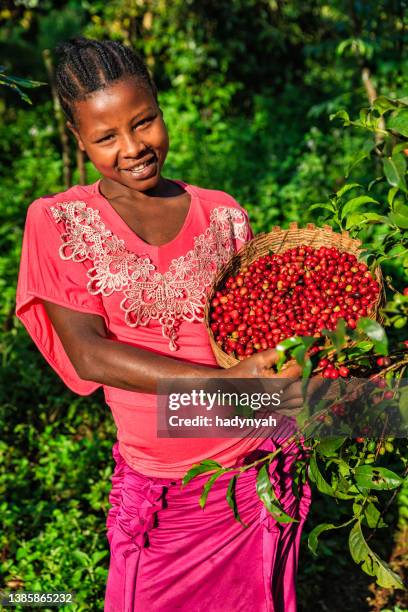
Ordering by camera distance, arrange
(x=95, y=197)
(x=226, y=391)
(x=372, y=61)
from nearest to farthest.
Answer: (x=226, y=391)
(x=95, y=197)
(x=372, y=61)

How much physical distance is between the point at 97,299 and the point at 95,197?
0.32m

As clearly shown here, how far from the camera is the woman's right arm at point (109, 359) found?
1.75 meters

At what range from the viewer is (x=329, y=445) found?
58.1 inches

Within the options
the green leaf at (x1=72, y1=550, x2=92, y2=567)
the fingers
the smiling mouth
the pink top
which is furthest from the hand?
the green leaf at (x1=72, y1=550, x2=92, y2=567)

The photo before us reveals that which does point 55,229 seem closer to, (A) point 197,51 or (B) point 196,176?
(B) point 196,176

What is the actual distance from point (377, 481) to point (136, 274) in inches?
31.9

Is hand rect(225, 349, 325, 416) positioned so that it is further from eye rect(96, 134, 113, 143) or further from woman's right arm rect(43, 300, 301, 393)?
eye rect(96, 134, 113, 143)

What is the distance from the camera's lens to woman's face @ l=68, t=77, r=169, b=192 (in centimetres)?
181

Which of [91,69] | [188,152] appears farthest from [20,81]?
[188,152]

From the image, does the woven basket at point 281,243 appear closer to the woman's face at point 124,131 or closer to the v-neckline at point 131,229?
the v-neckline at point 131,229

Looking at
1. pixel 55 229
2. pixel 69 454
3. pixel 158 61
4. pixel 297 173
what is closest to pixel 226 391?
pixel 55 229

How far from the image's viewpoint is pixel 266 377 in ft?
5.26

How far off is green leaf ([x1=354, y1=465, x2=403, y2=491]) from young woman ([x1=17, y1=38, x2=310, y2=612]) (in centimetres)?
23

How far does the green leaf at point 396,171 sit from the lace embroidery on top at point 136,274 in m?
0.82
